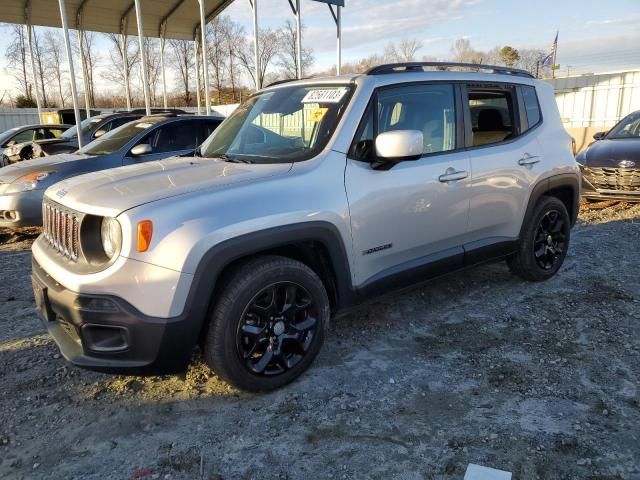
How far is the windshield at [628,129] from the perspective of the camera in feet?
29.8

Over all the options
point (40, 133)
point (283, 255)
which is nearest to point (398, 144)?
point (283, 255)

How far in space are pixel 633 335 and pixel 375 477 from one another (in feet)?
8.13

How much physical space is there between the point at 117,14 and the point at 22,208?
505 inches

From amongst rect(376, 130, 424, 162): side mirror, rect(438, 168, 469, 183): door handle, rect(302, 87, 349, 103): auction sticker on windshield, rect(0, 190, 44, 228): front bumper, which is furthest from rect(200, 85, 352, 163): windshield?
rect(0, 190, 44, 228): front bumper

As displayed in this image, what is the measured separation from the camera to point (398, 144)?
3076mm

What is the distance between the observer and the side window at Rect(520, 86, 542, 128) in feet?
14.7

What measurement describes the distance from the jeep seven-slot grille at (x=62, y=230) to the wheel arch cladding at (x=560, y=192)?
353cm

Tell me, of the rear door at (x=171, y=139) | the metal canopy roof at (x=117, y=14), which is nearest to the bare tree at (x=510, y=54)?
the metal canopy roof at (x=117, y=14)

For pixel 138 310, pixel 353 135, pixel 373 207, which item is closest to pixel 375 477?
pixel 138 310

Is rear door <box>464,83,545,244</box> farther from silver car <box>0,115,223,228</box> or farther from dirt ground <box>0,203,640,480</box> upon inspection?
silver car <box>0,115,223,228</box>

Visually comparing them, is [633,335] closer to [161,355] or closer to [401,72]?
[401,72]

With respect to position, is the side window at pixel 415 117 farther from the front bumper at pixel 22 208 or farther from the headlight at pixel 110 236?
the front bumper at pixel 22 208

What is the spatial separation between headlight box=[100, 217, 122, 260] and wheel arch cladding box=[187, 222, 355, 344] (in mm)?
418

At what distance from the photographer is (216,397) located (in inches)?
118
